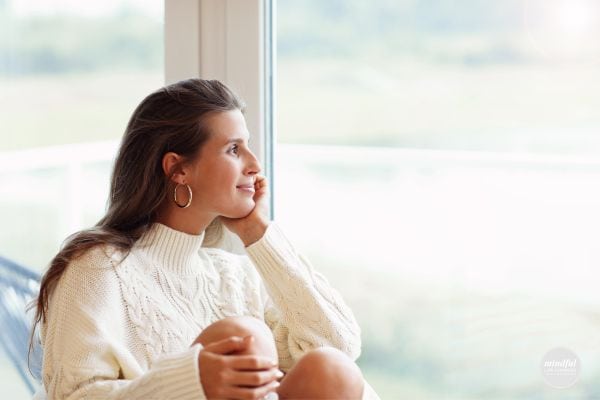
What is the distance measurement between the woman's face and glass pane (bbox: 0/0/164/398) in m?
0.64

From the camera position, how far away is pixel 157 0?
259cm

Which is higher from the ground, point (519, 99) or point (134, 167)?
point (519, 99)

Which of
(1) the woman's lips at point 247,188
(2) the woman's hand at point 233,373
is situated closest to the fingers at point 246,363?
(2) the woman's hand at point 233,373

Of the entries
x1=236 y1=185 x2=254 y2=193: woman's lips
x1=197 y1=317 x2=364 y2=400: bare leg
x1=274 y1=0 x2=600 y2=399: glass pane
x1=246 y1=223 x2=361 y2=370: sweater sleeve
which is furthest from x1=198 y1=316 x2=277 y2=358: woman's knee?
x1=274 y1=0 x2=600 y2=399: glass pane

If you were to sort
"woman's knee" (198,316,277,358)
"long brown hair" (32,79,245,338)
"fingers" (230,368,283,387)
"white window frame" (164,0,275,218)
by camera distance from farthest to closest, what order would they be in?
"white window frame" (164,0,275,218)
"long brown hair" (32,79,245,338)
"woman's knee" (198,316,277,358)
"fingers" (230,368,283,387)

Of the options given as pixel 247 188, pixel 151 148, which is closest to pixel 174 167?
pixel 151 148

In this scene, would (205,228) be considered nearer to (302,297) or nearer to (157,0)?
(302,297)

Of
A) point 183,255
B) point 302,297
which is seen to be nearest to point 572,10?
point 302,297

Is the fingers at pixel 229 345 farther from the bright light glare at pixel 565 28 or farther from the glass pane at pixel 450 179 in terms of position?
the bright light glare at pixel 565 28

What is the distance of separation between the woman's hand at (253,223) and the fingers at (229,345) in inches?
17.8

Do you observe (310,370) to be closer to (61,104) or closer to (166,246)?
(166,246)

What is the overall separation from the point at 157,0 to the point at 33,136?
603 millimetres
